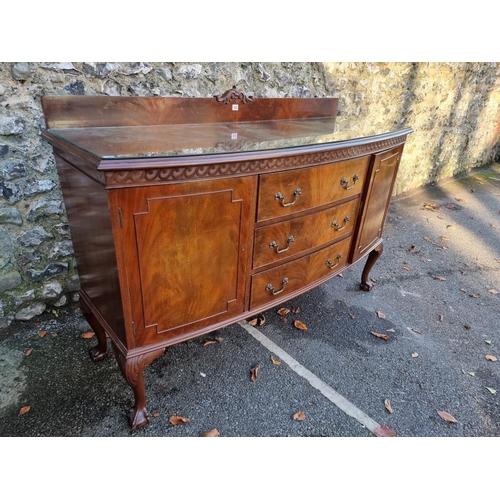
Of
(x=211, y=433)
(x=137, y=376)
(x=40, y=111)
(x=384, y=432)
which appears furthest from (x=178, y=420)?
(x=40, y=111)

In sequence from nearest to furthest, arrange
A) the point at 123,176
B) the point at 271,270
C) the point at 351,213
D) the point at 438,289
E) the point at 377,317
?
the point at 123,176, the point at 271,270, the point at 351,213, the point at 377,317, the point at 438,289

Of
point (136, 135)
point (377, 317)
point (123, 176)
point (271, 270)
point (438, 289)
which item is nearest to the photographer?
point (123, 176)

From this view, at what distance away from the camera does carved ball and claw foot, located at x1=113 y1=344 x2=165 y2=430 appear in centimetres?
155

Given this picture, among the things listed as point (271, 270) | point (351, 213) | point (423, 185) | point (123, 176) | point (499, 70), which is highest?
point (499, 70)

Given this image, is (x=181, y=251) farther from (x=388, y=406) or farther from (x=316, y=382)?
(x=388, y=406)

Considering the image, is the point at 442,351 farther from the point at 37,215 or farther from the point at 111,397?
the point at 37,215

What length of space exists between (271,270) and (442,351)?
139 centimetres

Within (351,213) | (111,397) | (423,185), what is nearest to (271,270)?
(351,213)

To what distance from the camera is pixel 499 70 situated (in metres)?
5.86

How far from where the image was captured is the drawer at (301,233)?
5.75 feet

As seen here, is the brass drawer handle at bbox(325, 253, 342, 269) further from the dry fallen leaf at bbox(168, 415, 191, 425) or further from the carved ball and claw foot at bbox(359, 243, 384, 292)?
the dry fallen leaf at bbox(168, 415, 191, 425)

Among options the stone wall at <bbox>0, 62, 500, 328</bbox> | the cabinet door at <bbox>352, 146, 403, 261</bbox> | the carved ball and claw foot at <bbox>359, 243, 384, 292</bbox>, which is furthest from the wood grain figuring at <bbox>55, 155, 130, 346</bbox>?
the carved ball and claw foot at <bbox>359, 243, 384, 292</bbox>

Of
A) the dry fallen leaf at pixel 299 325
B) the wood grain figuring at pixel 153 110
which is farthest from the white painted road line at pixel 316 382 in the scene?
the wood grain figuring at pixel 153 110

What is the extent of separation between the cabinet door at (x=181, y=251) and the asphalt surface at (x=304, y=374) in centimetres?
52
